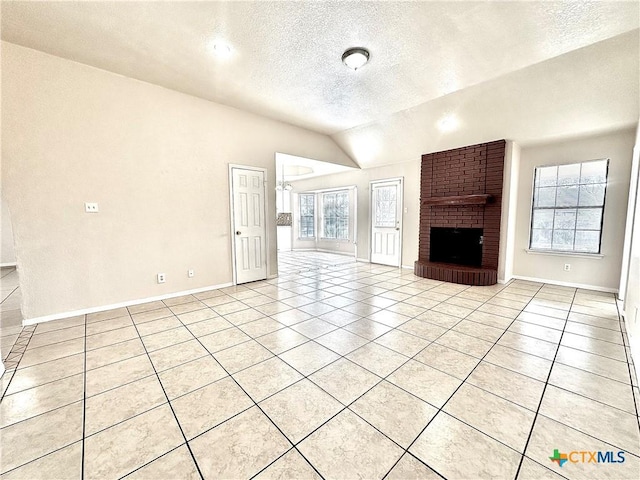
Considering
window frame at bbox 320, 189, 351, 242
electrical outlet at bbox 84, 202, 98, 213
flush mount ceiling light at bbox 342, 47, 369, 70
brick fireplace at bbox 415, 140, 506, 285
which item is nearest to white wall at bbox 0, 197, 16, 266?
electrical outlet at bbox 84, 202, 98, 213

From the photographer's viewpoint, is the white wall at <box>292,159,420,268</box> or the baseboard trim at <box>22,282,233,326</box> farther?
the white wall at <box>292,159,420,268</box>

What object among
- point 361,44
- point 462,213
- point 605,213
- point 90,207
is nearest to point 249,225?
point 90,207

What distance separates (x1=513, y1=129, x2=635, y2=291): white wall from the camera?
12.6 ft

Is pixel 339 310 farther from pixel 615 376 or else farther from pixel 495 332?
pixel 615 376

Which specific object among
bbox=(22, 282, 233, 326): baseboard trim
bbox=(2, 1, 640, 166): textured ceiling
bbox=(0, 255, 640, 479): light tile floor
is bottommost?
bbox=(0, 255, 640, 479): light tile floor

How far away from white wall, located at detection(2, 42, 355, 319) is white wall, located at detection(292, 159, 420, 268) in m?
3.37

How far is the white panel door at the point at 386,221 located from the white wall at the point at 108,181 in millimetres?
3457

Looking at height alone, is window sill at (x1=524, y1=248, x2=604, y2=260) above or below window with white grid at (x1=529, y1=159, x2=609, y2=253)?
below

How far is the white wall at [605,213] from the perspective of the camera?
386 cm

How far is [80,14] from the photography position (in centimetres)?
226

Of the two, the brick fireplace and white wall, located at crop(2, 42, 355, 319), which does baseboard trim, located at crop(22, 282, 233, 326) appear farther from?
the brick fireplace

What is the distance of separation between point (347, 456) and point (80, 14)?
12.8 ft

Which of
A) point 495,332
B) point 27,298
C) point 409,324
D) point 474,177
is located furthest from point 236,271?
point 474,177

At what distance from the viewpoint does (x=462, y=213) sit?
497 cm
